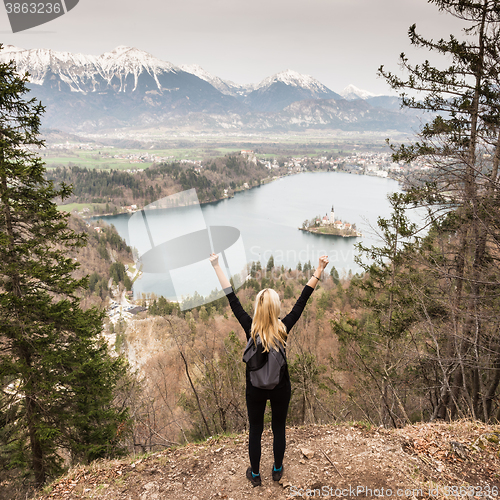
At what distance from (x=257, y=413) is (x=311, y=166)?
16814 cm

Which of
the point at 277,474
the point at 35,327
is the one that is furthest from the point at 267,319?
the point at 35,327

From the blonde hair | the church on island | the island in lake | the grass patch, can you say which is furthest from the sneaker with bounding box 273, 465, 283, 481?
the grass patch

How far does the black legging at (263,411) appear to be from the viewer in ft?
7.78

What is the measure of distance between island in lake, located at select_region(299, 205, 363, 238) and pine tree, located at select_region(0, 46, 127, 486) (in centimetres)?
6455

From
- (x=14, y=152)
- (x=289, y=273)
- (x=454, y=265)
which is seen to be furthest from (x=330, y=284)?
(x=14, y=152)

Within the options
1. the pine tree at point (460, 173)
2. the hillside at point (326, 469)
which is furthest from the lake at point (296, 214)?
the hillside at point (326, 469)

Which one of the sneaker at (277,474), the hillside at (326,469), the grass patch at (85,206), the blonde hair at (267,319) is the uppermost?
the blonde hair at (267,319)

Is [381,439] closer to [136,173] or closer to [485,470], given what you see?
[485,470]

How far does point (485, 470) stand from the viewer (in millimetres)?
2896

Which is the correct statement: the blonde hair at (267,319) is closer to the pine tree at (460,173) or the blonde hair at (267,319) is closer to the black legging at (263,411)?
the black legging at (263,411)

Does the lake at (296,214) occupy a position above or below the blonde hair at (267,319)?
below

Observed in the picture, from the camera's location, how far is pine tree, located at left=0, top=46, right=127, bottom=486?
5.21 meters

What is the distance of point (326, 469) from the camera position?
3006 millimetres

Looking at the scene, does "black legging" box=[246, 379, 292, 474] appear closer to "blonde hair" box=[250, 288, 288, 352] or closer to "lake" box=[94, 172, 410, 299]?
"blonde hair" box=[250, 288, 288, 352]
